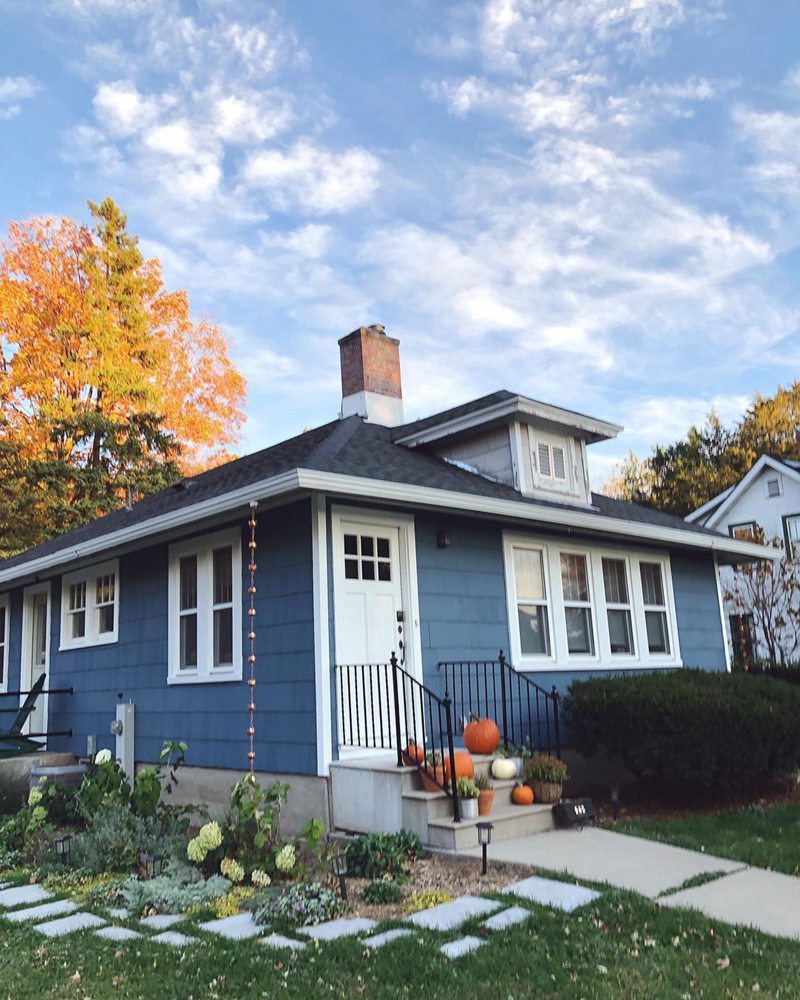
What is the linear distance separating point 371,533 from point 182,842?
2969 mm

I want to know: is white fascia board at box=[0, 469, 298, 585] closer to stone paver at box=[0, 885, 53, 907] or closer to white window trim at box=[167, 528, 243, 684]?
white window trim at box=[167, 528, 243, 684]

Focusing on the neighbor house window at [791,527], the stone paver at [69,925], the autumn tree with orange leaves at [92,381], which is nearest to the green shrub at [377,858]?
the stone paver at [69,925]

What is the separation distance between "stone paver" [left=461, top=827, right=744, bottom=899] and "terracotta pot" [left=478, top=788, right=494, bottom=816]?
289 mm

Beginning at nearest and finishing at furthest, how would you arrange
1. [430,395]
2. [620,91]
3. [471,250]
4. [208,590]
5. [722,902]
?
[722,902]
[208,590]
[620,91]
[471,250]
[430,395]

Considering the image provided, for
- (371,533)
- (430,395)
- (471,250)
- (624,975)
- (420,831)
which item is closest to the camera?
(624,975)

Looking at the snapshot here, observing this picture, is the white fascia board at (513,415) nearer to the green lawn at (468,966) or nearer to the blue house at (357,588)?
the blue house at (357,588)

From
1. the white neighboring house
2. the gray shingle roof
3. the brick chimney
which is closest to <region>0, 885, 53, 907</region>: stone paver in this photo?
the gray shingle roof

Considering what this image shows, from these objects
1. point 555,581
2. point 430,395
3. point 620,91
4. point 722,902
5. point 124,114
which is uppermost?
point 124,114

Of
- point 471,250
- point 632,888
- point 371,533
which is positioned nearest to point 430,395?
point 471,250

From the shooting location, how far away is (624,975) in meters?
3.58

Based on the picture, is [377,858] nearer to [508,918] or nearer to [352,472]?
[508,918]

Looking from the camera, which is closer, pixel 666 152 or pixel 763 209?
pixel 666 152

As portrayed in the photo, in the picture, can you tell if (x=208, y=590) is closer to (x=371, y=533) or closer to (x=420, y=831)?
(x=371, y=533)

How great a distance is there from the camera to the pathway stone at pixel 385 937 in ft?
13.5
